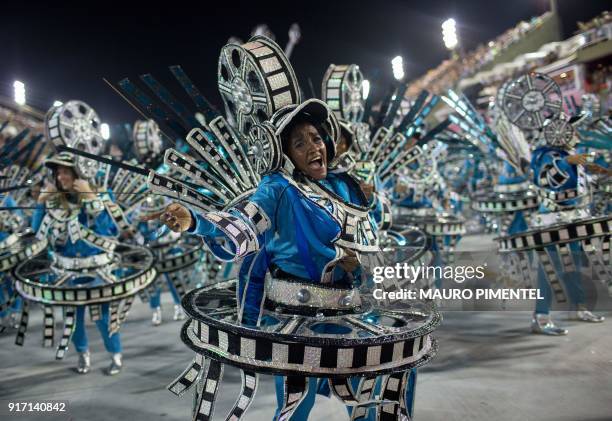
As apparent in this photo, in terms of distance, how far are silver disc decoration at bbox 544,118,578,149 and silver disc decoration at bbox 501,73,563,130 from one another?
0.59ft

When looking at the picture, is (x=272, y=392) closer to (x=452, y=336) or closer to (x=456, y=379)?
(x=456, y=379)

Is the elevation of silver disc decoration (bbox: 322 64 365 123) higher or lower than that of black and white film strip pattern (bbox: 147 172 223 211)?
higher

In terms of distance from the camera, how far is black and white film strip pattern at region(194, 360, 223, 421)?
2.04 metres

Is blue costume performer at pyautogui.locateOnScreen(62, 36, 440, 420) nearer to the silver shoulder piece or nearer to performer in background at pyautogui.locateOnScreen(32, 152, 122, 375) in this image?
the silver shoulder piece

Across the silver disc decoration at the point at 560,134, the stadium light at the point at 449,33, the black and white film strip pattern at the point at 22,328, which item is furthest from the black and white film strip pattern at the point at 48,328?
the stadium light at the point at 449,33

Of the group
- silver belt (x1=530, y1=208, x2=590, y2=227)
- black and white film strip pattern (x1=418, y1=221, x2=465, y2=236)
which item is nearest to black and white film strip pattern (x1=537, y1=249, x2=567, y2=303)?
silver belt (x1=530, y1=208, x2=590, y2=227)

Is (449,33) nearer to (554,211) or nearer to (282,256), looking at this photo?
(554,211)

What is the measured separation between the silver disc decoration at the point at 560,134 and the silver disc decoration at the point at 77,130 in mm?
4239

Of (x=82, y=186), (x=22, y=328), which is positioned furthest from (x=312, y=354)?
(x=22, y=328)

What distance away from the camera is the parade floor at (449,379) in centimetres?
339

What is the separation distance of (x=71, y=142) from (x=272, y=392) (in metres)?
2.74

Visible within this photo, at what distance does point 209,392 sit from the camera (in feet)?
6.73

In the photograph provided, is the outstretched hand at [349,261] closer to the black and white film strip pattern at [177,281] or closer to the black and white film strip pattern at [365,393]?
the black and white film strip pattern at [365,393]

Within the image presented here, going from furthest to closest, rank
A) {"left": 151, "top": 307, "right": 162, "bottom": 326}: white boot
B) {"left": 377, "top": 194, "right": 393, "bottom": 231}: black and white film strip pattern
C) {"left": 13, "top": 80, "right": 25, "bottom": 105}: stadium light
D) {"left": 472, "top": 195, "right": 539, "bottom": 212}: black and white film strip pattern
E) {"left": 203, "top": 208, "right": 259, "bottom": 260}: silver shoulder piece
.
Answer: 1. {"left": 13, "top": 80, "right": 25, "bottom": 105}: stadium light
2. {"left": 151, "top": 307, "right": 162, "bottom": 326}: white boot
3. {"left": 472, "top": 195, "right": 539, "bottom": 212}: black and white film strip pattern
4. {"left": 377, "top": 194, "right": 393, "bottom": 231}: black and white film strip pattern
5. {"left": 203, "top": 208, "right": 259, "bottom": 260}: silver shoulder piece
